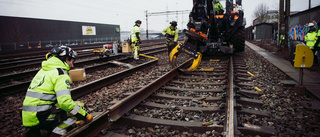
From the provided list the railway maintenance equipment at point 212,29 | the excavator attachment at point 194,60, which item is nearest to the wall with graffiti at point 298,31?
the railway maintenance equipment at point 212,29

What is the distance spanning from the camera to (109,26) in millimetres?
41969

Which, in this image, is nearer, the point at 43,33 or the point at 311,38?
the point at 311,38

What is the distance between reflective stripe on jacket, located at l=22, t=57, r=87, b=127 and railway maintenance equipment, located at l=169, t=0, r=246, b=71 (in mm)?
4967

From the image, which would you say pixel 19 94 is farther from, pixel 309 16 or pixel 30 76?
pixel 309 16

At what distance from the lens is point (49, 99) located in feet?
8.23

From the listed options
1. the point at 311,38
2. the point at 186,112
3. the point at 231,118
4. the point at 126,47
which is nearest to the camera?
the point at 231,118

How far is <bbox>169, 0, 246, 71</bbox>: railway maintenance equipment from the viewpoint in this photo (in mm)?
7607

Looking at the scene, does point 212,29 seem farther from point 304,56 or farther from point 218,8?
point 304,56

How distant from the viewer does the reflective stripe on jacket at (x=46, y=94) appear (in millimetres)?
2416

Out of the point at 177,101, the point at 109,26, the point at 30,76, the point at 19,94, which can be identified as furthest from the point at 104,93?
the point at 109,26

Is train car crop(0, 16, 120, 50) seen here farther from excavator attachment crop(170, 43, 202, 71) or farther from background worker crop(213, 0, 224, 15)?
background worker crop(213, 0, 224, 15)

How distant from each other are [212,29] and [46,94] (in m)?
8.47

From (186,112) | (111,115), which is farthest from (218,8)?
(111,115)

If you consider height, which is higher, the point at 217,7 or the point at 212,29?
the point at 217,7
